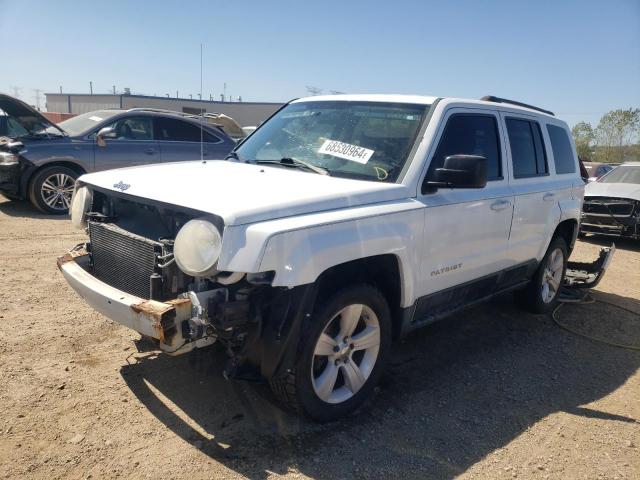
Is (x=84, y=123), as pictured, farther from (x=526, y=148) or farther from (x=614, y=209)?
(x=614, y=209)

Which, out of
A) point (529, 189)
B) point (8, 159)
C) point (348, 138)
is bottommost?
point (8, 159)

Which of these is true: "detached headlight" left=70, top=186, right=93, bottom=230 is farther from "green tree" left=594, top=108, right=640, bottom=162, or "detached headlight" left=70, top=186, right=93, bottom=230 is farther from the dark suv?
"green tree" left=594, top=108, right=640, bottom=162

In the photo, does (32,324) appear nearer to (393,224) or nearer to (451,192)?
(393,224)

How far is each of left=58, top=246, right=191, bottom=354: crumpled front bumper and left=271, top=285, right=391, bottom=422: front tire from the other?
66cm

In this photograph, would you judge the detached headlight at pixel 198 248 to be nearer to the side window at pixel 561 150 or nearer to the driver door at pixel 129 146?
the side window at pixel 561 150

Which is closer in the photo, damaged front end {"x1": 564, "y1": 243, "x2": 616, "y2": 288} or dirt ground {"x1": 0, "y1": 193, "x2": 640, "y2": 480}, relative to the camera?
dirt ground {"x1": 0, "y1": 193, "x2": 640, "y2": 480}

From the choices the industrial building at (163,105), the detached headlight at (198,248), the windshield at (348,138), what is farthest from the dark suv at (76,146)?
the industrial building at (163,105)

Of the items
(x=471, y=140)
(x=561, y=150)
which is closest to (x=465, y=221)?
(x=471, y=140)

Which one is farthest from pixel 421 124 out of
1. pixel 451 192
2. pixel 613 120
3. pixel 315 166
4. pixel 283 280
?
pixel 613 120

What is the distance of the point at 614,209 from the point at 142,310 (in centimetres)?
981

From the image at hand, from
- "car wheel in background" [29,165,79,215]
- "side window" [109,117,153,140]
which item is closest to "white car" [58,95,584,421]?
"car wheel in background" [29,165,79,215]

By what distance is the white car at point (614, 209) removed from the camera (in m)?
9.70

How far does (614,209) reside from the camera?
9.91 meters

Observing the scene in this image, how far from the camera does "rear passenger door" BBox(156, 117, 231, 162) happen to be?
9703 millimetres
